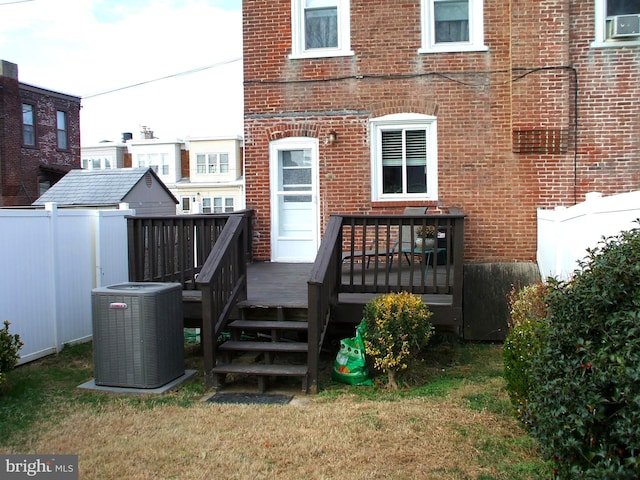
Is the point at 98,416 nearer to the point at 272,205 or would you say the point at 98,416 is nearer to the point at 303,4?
the point at 272,205

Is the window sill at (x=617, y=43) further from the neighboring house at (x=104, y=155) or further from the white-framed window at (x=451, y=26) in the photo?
the neighboring house at (x=104, y=155)

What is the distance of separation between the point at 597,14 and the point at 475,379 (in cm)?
631

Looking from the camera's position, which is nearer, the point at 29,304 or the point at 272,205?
the point at 29,304

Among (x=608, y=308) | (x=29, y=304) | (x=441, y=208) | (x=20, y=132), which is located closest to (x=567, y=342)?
(x=608, y=308)

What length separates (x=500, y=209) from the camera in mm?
9672

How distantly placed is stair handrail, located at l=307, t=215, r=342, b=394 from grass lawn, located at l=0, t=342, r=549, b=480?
332 mm

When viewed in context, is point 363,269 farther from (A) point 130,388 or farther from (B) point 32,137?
(B) point 32,137

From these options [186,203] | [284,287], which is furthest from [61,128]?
[284,287]

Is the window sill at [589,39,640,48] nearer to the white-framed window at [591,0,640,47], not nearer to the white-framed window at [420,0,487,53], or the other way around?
the white-framed window at [591,0,640,47]

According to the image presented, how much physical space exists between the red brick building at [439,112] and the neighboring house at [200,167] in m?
28.4

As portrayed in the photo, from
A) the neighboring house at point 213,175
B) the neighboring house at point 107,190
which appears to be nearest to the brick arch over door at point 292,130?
the neighboring house at point 107,190

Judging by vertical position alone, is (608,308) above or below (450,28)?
below

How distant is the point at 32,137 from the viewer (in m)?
28.7

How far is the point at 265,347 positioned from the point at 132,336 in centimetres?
131
